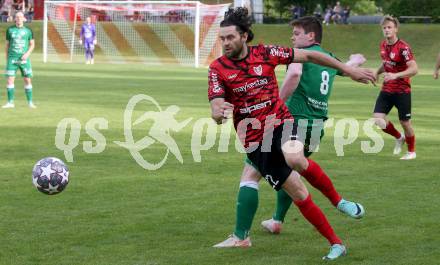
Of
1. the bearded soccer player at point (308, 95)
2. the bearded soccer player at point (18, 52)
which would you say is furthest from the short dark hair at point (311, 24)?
the bearded soccer player at point (18, 52)

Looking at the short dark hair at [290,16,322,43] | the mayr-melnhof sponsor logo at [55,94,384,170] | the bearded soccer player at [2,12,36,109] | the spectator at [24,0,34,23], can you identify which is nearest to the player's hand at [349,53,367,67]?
the short dark hair at [290,16,322,43]

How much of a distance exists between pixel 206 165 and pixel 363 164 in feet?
7.26

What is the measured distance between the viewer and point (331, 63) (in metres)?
7.33

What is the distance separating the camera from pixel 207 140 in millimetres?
15547

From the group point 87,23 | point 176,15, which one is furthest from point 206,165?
point 176,15

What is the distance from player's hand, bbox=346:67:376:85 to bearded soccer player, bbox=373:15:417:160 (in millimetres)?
5753

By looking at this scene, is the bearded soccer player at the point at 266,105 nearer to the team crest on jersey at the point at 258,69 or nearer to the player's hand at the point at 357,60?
the team crest on jersey at the point at 258,69

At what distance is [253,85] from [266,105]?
0.20m

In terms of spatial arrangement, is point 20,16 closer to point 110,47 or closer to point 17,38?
point 17,38

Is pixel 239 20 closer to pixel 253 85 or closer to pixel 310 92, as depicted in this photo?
pixel 253 85

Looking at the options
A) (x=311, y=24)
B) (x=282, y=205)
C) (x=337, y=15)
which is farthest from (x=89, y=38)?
(x=282, y=205)

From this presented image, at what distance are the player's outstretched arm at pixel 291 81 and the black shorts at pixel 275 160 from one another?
0.62 meters

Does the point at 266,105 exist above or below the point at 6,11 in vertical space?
above

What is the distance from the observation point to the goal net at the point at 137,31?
4484cm
